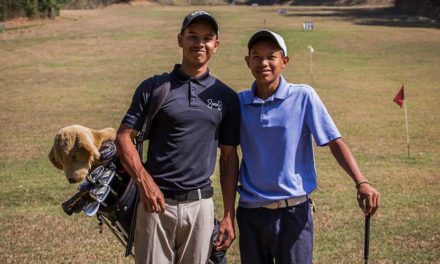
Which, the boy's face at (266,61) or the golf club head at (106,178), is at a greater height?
the boy's face at (266,61)

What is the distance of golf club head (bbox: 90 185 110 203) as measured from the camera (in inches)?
149

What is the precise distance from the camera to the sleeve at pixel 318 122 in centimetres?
372

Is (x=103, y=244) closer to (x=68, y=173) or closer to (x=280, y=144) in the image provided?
(x=68, y=173)

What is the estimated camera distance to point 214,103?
3676mm

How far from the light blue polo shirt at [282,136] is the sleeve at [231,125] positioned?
0.15ft

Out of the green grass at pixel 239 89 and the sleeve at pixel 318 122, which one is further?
the green grass at pixel 239 89

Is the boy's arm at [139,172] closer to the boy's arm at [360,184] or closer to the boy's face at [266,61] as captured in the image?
the boy's face at [266,61]

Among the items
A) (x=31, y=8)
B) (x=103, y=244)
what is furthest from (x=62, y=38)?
(x=103, y=244)

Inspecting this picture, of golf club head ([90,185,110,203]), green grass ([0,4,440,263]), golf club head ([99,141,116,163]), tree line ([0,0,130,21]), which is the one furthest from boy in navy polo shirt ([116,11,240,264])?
tree line ([0,0,130,21])

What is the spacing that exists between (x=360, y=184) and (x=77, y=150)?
6.10ft

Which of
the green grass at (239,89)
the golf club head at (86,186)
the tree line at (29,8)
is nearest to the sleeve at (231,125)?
the golf club head at (86,186)

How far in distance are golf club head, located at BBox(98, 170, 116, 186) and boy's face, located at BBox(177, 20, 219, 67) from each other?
0.79 m

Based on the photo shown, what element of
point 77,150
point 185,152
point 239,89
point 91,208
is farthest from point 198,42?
point 239,89

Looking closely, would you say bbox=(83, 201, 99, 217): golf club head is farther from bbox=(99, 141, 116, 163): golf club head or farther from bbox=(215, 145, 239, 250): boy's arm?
bbox=(215, 145, 239, 250): boy's arm
